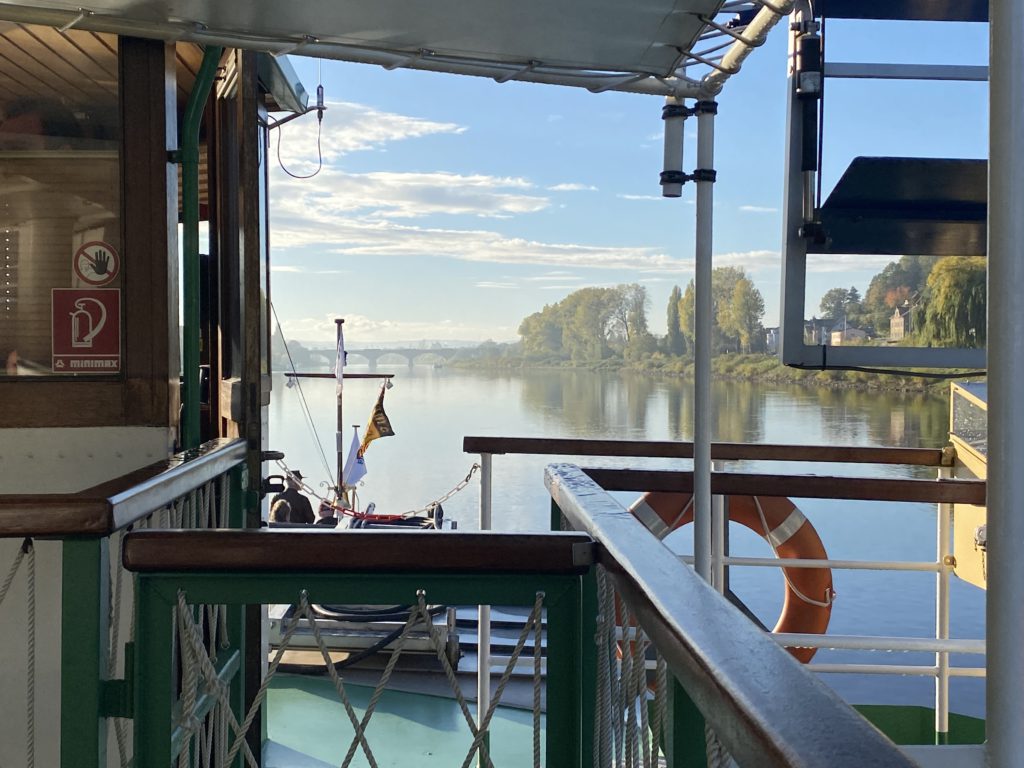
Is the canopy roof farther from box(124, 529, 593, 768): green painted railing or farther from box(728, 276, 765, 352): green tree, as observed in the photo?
box(728, 276, 765, 352): green tree

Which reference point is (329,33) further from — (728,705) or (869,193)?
(728,705)

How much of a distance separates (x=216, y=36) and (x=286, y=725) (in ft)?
7.68

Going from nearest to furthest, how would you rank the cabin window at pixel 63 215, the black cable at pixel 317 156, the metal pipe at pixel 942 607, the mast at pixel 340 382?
the cabin window at pixel 63 215 → the metal pipe at pixel 942 607 → the black cable at pixel 317 156 → the mast at pixel 340 382

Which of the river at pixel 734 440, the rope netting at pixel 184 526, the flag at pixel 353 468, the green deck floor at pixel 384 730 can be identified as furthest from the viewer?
the flag at pixel 353 468

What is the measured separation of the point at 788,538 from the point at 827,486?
4.25ft

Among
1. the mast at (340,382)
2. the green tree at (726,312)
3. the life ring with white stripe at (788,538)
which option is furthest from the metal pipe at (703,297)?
the mast at (340,382)

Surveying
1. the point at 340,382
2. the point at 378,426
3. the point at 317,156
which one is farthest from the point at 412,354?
the point at 317,156

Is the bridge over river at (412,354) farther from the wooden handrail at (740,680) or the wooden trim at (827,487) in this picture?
the wooden handrail at (740,680)

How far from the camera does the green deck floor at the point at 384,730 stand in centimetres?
289

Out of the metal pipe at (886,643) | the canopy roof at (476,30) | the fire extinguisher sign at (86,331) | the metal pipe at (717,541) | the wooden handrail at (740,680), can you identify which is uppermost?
the canopy roof at (476,30)

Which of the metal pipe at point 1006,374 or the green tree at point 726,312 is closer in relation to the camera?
the metal pipe at point 1006,374

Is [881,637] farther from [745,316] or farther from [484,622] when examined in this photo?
[745,316]

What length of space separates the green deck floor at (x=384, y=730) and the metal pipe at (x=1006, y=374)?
2.09 meters

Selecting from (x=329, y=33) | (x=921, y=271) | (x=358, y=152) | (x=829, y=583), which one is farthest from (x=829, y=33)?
(x=358, y=152)
